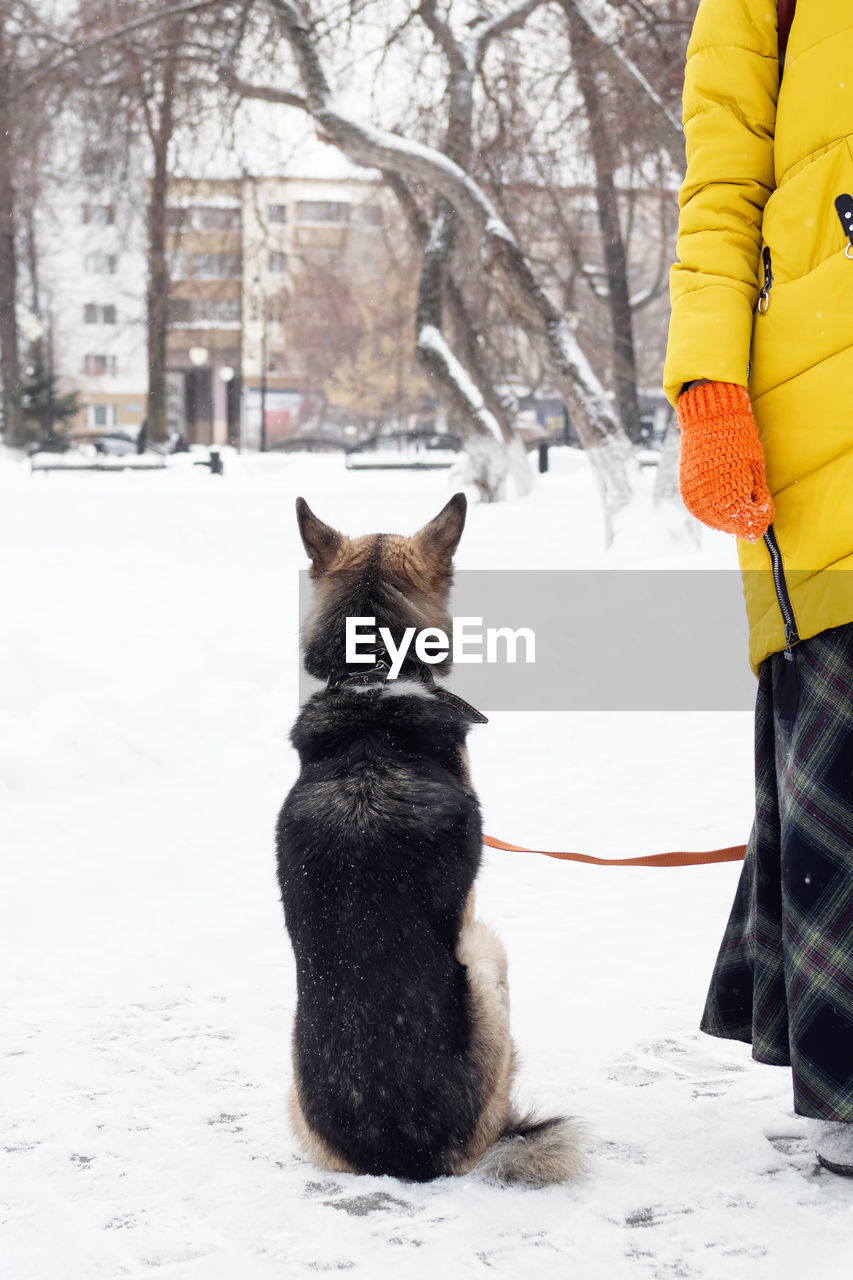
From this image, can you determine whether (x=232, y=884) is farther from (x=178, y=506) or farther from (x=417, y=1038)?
(x=178, y=506)

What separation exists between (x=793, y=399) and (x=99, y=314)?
8387 cm

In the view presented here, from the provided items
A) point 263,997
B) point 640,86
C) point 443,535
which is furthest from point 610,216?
point 263,997

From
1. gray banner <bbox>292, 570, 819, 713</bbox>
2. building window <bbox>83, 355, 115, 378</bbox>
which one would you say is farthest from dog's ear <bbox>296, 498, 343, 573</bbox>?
building window <bbox>83, 355, 115, 378</bbox>

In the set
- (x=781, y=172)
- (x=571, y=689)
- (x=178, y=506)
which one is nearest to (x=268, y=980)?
(x=781, y=172)

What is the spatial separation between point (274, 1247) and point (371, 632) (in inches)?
51.5

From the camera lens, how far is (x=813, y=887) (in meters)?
2.63

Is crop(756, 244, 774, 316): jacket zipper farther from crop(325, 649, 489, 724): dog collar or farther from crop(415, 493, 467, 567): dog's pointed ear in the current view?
crop(325, 649, 489, 724): dog collar

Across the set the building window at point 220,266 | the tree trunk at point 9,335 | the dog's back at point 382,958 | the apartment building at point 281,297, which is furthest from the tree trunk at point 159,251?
the dog's back at point 382,958

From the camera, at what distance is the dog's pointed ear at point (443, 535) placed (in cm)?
322

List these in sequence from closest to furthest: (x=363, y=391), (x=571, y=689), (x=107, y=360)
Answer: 1. (x=571, y=689)
2. (x=363, y=391)
3. (x=107, y=360)

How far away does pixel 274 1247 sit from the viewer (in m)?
2.42

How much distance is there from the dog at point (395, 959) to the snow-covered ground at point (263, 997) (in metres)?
0.10

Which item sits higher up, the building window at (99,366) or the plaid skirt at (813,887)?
the building window at (99,366)

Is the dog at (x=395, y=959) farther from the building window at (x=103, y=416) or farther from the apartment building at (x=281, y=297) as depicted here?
the building window at (x=103, y=416)
